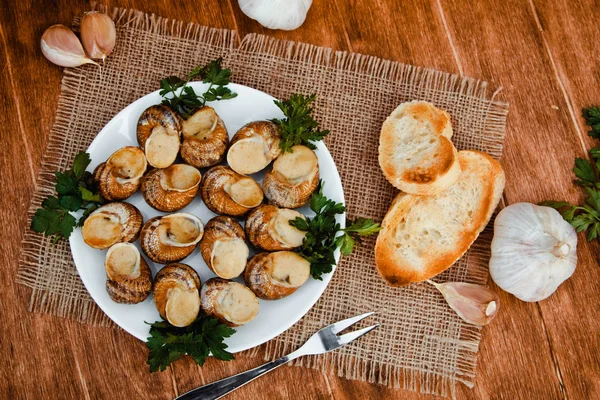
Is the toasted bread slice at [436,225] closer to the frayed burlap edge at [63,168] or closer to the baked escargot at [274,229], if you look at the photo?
the baked escargot at [274,229]

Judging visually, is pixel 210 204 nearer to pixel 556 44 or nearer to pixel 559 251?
pixel 559 251

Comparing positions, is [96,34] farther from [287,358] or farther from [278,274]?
[287,358]

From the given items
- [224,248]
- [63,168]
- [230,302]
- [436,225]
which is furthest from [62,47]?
[436,225]

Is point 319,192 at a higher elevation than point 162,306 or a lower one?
higher

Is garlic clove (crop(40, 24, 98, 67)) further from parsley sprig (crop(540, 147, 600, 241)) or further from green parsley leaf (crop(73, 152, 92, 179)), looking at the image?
parsley sprig (crop(540, 147, 600, 241))

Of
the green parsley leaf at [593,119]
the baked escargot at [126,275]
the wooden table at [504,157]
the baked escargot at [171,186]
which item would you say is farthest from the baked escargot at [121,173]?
the green parsley leaf at [593,119]

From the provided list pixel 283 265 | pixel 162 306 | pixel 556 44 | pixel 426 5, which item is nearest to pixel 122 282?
pixel 162 306

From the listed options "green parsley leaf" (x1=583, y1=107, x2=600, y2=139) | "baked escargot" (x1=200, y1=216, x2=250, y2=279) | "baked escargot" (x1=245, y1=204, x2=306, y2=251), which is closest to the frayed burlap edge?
"baked escargot" (x1=200, y1=216, x2=250, y2=279)
